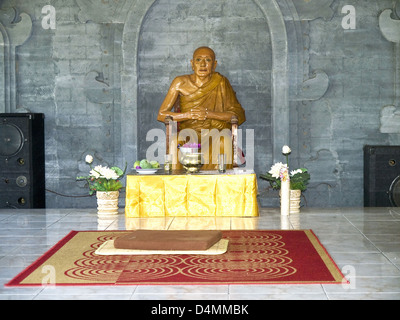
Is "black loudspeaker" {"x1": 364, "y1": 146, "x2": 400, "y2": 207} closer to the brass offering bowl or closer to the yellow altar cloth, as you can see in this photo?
the yellow altar cloth

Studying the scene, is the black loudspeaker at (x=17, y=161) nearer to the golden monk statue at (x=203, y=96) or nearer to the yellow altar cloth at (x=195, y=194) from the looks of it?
the golden monk statue at (x=203, y=96)

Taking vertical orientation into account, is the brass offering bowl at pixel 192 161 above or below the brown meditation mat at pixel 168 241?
above

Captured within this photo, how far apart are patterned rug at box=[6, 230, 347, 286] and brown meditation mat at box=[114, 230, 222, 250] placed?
4.3 inches

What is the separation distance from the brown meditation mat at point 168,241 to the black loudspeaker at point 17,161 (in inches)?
130

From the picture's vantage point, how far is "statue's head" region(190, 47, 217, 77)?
8062mm

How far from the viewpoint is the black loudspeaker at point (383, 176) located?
26.6 feet

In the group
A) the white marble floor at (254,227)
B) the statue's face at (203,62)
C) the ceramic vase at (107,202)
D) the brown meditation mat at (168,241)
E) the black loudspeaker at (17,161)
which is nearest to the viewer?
the white marble floor at (254,227)

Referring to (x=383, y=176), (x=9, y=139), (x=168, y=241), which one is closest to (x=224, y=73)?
(x=383, y=176)

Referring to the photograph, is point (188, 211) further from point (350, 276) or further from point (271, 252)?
Answer: point (350, 276)

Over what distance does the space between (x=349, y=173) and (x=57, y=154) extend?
388 centimetres

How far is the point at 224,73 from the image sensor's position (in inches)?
348

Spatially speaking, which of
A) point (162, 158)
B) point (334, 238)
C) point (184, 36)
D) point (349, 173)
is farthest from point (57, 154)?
point (334, 238)

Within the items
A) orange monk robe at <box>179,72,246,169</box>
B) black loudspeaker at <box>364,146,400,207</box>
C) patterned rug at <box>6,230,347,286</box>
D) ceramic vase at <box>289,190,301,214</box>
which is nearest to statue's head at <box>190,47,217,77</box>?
orange monk robe at <box>179,72,246,169</box>

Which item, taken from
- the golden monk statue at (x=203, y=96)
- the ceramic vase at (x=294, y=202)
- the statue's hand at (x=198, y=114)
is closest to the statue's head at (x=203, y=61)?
the golden monk statue at (x=203, y=96)
